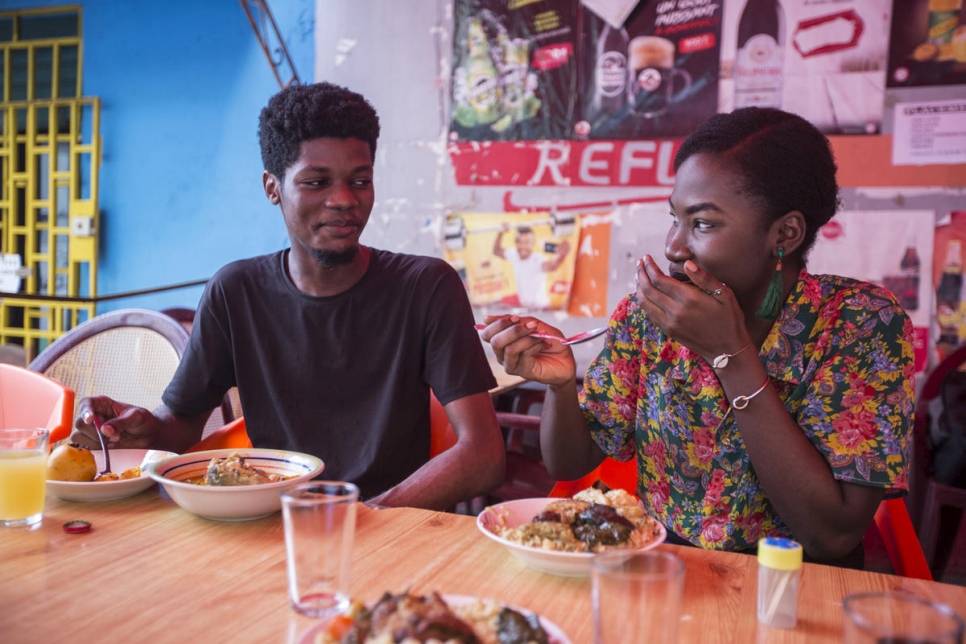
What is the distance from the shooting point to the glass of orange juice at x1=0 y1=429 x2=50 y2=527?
1.25m

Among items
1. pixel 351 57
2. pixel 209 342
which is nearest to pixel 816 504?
pixel 209 342

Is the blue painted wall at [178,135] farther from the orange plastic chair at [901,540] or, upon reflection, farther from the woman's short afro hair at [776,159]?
the orange plastic chair at [901,540]

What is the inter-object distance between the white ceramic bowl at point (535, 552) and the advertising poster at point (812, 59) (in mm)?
2620

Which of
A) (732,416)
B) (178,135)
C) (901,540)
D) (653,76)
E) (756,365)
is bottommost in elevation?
(901,540)

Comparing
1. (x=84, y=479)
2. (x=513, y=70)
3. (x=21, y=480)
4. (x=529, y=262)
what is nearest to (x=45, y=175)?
(x=513, y=70)

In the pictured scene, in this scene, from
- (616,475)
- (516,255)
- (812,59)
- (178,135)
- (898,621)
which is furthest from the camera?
(178,135)

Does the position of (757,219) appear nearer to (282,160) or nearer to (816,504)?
(816,504)

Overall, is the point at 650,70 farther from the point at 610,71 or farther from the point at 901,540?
the point at 901,540

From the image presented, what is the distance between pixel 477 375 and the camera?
1831 mm

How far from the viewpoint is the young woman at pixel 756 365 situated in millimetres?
1356

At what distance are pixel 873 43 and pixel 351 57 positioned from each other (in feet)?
8.30

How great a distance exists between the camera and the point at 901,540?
1.52 metres

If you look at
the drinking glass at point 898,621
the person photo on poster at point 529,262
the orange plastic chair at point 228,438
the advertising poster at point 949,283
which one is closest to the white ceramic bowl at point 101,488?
the orange plastic chair at point 228,438

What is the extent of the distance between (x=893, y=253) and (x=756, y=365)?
84.6 inches
